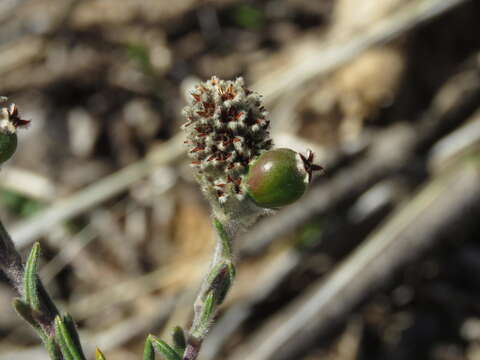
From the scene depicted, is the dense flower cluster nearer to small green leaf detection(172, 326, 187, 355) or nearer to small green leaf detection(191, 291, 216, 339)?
small green leaf detection(191, 291, 216, 339)

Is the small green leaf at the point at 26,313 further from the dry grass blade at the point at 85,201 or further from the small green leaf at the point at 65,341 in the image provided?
the dry grass blade at the point at 85,201

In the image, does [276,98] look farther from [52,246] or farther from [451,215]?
[52,246]

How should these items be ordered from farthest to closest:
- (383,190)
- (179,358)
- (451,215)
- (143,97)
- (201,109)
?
(143,97)
(383,190)
(451,215)
(179,358)
(201,109)

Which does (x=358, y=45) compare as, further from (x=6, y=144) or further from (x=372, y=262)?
(x=6, y=144)

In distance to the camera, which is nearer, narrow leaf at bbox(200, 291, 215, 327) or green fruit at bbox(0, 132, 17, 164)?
green fruit at bbox(0, 132, 17, 164)

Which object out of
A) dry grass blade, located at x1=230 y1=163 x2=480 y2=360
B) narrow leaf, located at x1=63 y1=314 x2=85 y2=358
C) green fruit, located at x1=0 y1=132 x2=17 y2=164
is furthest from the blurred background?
green fruit, located at x1=0 y1=132 x2=17 y2=164

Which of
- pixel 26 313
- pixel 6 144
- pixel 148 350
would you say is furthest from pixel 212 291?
pixel 6 144

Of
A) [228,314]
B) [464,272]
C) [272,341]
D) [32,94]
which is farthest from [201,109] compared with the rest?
[32,94]
